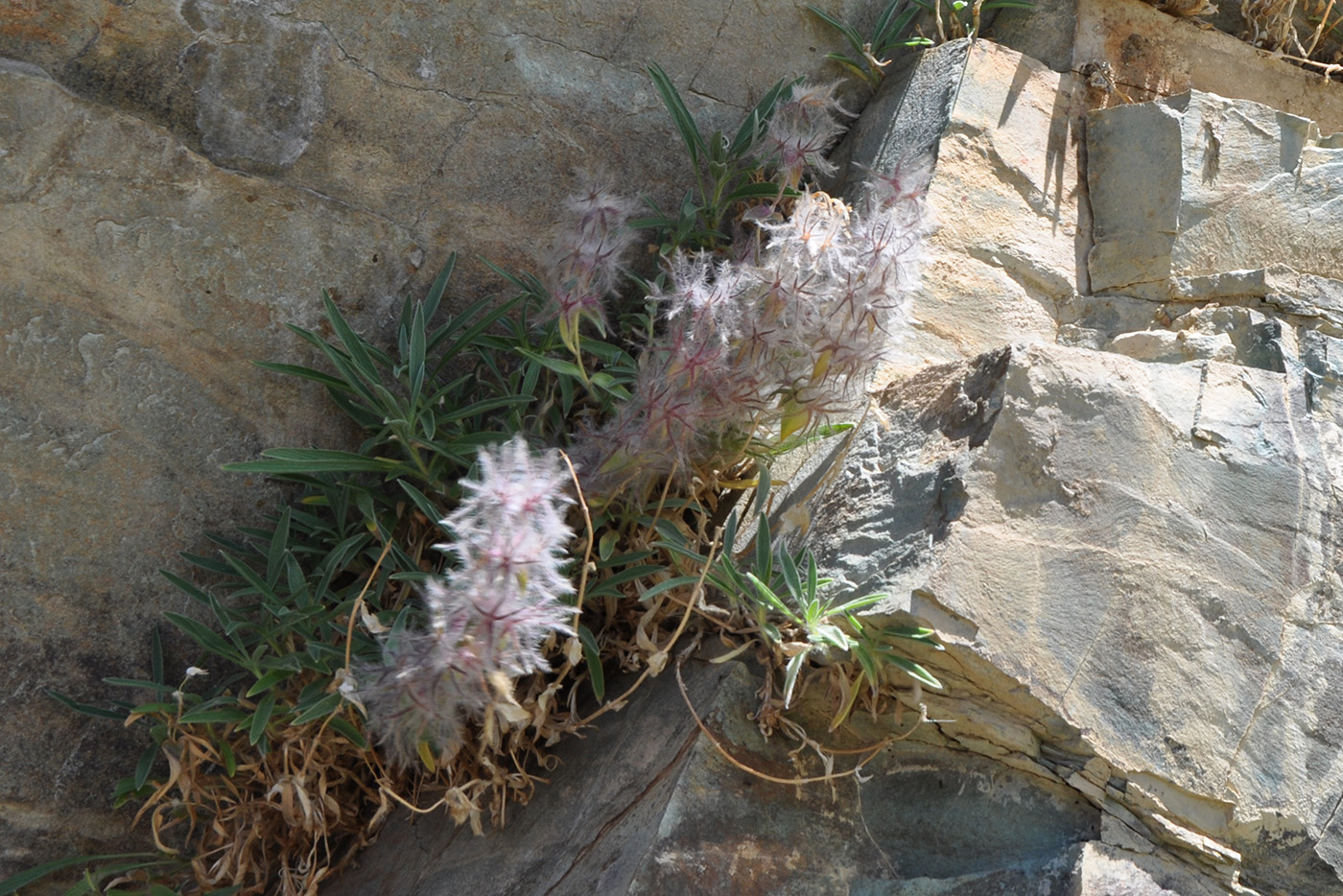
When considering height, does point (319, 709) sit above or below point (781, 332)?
below

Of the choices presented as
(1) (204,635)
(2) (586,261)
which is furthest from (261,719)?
(2) (586,261)

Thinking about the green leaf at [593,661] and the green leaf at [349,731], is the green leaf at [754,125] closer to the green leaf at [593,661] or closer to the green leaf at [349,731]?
the green leaf at [593,661]

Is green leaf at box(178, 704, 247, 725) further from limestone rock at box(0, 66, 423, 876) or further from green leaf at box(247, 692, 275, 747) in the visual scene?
limestone rock at box(0, 66, 423, 876)

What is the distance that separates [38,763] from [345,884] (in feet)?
2.15

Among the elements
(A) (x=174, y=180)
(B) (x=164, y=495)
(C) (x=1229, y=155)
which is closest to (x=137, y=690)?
(B) (x=164, y=495)

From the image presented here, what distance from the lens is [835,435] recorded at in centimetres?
238

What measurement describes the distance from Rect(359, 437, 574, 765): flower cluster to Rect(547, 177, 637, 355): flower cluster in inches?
12.4

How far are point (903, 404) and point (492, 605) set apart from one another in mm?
1045

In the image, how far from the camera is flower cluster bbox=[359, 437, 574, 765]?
1642mm

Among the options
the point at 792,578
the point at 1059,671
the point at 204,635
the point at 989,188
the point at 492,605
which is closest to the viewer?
the point at 492,605

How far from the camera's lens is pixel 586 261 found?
6.59 feet

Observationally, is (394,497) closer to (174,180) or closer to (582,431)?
(582,431)

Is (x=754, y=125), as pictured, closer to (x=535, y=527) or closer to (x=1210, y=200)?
(x=1210, y=200)

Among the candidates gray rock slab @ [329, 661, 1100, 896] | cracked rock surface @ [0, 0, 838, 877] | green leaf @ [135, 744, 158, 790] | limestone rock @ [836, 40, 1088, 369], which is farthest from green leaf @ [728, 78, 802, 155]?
green leaf @ [135, 744, 158, 790]
